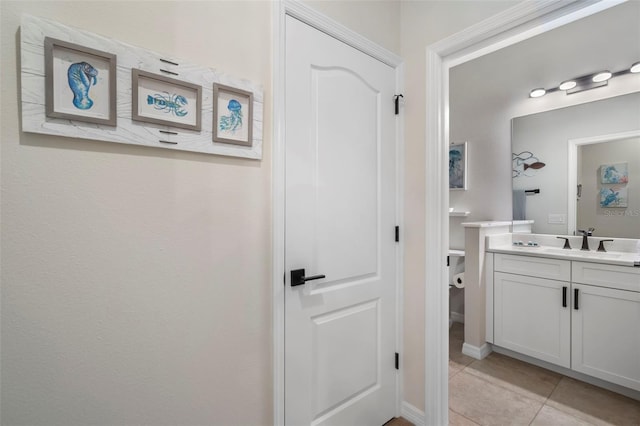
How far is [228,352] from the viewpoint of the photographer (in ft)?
3.77

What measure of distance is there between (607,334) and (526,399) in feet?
2.37

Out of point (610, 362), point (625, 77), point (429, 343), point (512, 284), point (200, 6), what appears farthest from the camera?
point (512, 284)

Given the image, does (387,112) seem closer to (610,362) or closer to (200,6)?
(200,6)

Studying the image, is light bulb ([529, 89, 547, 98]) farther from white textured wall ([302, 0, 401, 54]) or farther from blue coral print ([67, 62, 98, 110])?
blue coral print ([67, 62, 98, 110])

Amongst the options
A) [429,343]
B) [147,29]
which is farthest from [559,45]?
[147,29]

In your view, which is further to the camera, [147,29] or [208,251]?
[208,251]

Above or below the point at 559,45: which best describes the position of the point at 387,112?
below

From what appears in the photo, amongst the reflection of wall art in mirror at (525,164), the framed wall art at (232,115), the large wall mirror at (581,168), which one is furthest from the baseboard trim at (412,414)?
the reflection of wall art in mirror at (525,164)

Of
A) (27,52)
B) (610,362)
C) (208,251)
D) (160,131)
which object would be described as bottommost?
(610,362)

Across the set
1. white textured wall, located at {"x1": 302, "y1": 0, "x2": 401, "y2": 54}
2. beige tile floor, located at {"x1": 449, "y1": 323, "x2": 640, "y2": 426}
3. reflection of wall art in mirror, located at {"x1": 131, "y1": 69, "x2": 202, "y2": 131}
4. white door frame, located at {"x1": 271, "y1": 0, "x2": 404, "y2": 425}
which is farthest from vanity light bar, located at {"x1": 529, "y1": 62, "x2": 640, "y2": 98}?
reflection of wall art in mirror, located at {"x1": 131, "y1": 69, "x2": 202, "y2": 131}

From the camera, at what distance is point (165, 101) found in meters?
0.99

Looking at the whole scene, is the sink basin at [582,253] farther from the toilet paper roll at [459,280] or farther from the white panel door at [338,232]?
the white panel door at [338,232]

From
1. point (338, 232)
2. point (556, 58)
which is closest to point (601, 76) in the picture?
point (556, 58)

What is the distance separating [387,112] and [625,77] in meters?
2.16
